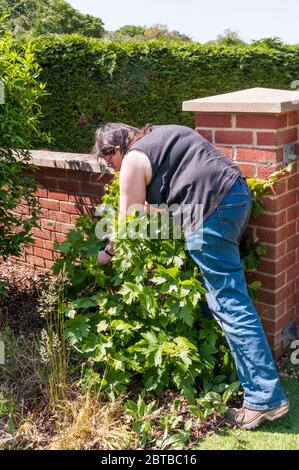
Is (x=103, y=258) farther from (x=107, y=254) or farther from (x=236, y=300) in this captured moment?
(x=236, y=300)

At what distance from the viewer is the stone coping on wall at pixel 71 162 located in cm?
373

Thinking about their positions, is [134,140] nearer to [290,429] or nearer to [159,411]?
[159,411]

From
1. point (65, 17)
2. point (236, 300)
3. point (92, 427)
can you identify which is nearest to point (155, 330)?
point (236, 300)

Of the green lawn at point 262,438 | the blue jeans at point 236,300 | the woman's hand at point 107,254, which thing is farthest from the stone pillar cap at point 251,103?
the green lawn at point 262,438

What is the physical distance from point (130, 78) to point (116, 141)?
4916mm

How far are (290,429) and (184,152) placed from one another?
1.41 meters

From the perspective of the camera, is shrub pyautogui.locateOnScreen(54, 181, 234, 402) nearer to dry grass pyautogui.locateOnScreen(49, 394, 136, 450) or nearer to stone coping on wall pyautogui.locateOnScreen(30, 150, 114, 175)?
dry grass pyautogui.locateOnScreen(49, 394, 136, 450)

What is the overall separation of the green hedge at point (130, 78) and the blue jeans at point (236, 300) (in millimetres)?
3863

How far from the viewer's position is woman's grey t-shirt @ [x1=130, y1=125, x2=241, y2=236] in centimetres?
270

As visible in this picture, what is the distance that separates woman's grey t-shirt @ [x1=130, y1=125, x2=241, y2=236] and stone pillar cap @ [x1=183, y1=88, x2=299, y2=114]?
0.33m

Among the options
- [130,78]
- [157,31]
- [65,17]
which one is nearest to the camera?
[130,78]

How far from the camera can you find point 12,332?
141 inches

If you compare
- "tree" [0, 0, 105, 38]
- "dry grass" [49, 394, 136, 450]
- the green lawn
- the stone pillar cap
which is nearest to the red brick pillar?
the stone pillar cap

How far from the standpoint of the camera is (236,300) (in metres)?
2.72
